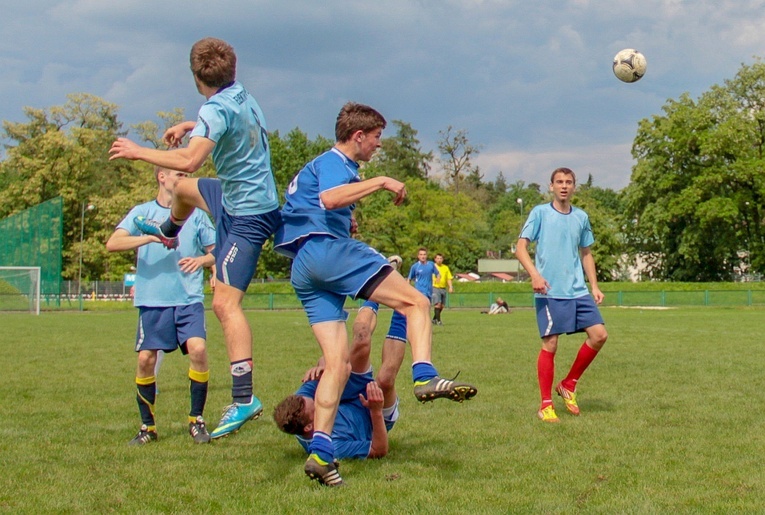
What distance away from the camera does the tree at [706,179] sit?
2315 inches

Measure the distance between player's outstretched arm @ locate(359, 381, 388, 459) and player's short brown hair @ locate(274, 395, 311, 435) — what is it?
1.39 feet

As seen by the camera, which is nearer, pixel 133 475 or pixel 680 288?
pixel 133 475

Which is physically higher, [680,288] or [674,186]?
[674,186]

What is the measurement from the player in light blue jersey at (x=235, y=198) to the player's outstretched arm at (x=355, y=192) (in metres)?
0.75

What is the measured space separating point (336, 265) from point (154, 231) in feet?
6.82

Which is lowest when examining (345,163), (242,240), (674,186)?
(242,240)

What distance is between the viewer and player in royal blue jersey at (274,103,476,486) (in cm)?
487

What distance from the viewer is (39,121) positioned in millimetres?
67312

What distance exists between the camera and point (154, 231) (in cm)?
643

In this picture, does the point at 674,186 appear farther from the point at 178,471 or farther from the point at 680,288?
the point at 178,471

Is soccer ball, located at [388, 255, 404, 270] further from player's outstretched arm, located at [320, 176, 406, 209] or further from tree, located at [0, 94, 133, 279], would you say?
Answer: tree, located at [0, 94, 133, 279]

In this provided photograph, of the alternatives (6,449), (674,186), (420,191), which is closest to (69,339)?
(6,449)

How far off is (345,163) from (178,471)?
2.24 metres

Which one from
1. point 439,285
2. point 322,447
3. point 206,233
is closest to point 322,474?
point 322,447
